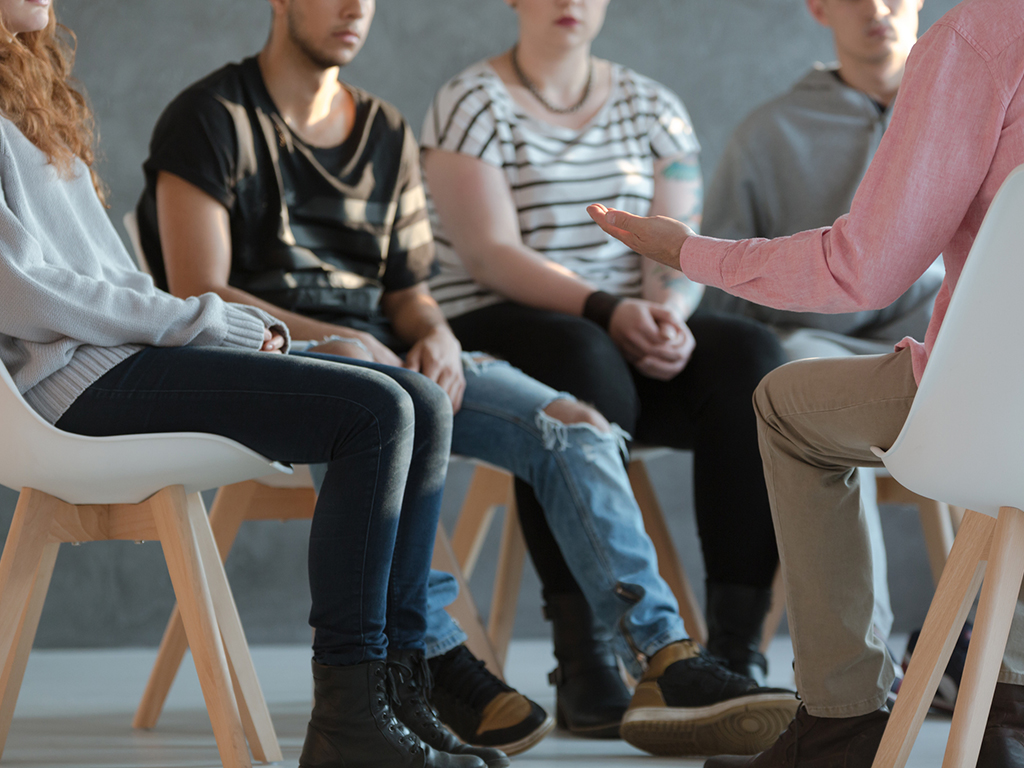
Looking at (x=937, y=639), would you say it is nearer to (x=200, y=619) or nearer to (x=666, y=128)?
(x=200, y=619)

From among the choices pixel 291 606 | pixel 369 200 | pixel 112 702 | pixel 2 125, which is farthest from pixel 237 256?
pixel 291 606

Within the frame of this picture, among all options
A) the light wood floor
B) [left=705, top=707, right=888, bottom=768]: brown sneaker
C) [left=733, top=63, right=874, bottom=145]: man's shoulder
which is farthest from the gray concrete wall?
[left=705, top=707, right=888, bottom=768]: brown sneaker

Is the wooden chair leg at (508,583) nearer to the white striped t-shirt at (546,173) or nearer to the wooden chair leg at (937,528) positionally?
the white striped t-shirt at (546,173)

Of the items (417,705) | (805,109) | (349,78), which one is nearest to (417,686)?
(417,705)

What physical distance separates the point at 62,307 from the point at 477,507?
1.05 meters

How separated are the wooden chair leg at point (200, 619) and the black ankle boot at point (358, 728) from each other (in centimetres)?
9

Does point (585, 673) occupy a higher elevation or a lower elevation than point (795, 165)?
lower

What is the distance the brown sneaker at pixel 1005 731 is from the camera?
0.97 metres

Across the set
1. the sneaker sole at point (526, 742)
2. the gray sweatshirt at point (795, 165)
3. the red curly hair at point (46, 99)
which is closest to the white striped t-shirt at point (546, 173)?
the gray sweatshirt at point (795, 165)

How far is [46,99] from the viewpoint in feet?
3.99

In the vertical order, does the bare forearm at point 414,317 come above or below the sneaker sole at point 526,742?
above

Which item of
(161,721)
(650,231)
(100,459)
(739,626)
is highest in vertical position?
(650,231)

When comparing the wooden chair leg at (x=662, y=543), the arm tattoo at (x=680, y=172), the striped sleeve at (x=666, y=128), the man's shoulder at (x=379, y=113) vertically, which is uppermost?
the striped sleeve at (x=666, y=128)

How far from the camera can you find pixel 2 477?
3.72 feet
